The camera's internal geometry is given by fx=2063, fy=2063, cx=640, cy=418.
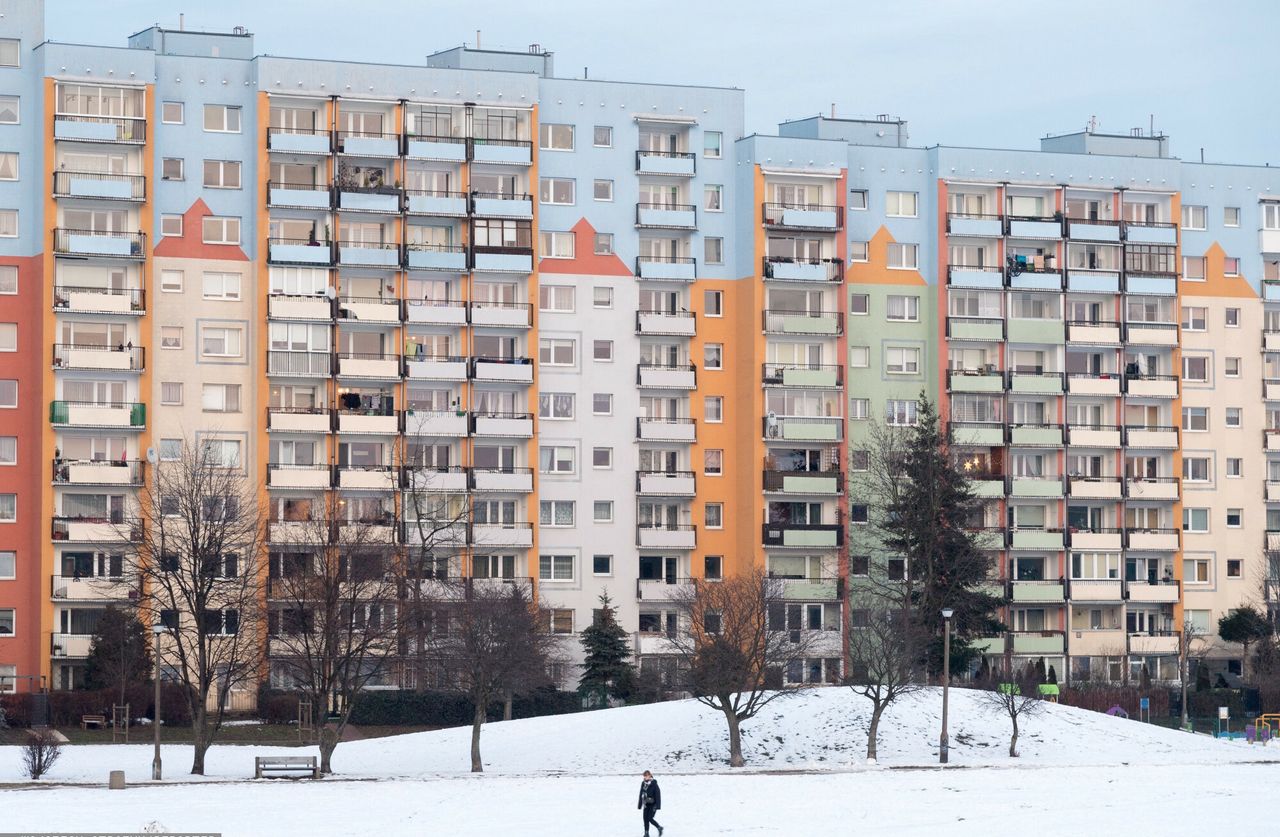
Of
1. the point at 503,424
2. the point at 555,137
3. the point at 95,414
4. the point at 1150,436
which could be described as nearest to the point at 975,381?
the point at 1150,436

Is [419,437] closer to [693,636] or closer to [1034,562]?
[693,636]

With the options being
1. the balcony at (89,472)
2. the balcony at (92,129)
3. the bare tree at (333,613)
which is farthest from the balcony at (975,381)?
the balcony at (92,129)

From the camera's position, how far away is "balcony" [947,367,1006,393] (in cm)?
11438

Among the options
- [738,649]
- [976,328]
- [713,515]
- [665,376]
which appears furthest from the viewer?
[976,328]

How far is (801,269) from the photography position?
365 ft

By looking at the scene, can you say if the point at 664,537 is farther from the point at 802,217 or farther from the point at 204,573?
the point at 204,573

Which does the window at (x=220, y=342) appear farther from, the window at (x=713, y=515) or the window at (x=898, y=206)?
the window at (x=898, y=206)

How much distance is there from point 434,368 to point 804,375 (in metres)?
20.4

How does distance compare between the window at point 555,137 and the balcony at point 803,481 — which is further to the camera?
the balcony at point 803,481

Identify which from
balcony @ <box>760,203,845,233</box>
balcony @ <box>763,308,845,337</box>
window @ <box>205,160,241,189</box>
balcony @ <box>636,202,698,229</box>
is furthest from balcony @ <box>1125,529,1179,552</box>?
window @ <box>205,160,241,189</box>

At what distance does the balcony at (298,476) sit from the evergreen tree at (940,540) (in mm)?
28761

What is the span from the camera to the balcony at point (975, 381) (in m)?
114

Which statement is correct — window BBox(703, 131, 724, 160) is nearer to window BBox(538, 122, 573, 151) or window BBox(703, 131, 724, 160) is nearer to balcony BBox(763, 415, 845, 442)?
window BBox(538, 122, 573, 151)

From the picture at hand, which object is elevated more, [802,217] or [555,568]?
[802,217]
